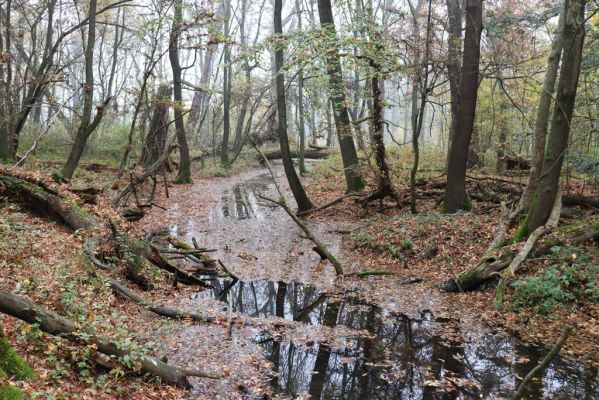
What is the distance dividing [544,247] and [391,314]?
129 inches

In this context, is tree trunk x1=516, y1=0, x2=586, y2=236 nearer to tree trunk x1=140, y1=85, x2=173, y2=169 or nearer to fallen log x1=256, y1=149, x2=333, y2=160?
tree trunk x1=140, y1=85, x2=173, y2=169

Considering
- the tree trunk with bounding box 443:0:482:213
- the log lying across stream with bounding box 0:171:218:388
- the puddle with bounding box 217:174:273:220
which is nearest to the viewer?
the log lying across stream with bounding box 0:171:218:388

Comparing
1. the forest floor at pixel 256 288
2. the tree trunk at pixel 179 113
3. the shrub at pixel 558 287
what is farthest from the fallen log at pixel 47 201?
the tree trunk at pixel 179 113

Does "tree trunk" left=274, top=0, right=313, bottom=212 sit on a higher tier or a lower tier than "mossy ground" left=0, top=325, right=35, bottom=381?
higher

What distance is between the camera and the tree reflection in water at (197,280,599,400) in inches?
216

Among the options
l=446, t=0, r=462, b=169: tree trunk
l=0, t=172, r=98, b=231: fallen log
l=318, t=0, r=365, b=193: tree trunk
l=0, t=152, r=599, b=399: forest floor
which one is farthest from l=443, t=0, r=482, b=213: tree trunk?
l=0, t=172, r=98, b=231: fallen log

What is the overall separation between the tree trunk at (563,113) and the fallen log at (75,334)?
7296 mm

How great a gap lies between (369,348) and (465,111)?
8045mm

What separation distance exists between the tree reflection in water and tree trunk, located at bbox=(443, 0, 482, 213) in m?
5.88

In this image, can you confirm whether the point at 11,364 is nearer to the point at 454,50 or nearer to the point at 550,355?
the point at 550,355

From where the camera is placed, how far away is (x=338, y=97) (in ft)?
49.8

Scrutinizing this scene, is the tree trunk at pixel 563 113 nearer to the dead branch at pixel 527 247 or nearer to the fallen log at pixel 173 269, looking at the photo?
the dead branch at pixel 527 247

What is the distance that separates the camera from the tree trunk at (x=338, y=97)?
43.4ft

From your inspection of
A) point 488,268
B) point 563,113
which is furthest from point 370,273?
point 563,113
